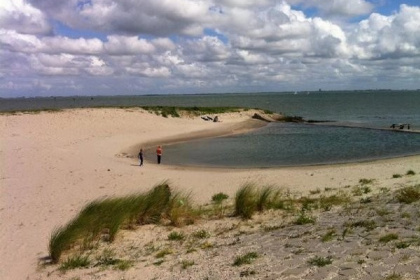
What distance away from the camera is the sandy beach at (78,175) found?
11661 mm

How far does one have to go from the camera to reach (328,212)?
34.3 ft

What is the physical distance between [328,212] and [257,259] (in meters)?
3.72

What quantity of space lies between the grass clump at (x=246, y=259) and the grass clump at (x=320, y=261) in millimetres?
1040

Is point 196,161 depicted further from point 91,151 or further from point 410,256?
point 410,256

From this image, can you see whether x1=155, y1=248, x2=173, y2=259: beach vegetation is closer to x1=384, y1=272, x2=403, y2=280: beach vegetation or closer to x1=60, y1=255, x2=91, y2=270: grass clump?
x1=60, y1=255, x2=91, y2=270: grass clump

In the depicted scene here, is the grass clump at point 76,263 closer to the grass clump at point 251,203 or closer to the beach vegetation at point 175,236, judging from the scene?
the beach vegetation at point 175,236

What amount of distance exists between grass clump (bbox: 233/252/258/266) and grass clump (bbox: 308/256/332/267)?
3.41 feet

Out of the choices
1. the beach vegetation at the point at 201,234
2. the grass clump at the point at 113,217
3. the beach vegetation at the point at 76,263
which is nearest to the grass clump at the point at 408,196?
the beach vegetation at the point at 201,234

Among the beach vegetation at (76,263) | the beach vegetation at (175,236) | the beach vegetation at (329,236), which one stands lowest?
the beach vegetation at (76,263)

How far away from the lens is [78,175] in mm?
21750

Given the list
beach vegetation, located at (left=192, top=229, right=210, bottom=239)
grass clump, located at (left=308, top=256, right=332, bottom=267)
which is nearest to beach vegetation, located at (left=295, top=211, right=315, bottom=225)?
beach vegetation, located at (left=192, top=229, right=210, bottom=239)

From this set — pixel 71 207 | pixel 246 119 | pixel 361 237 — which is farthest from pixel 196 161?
pixel 246 119

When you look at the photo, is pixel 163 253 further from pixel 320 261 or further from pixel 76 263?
pixel 320 261

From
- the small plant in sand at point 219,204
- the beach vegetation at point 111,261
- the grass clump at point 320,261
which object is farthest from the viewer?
the small plant in sand at point 219,204
